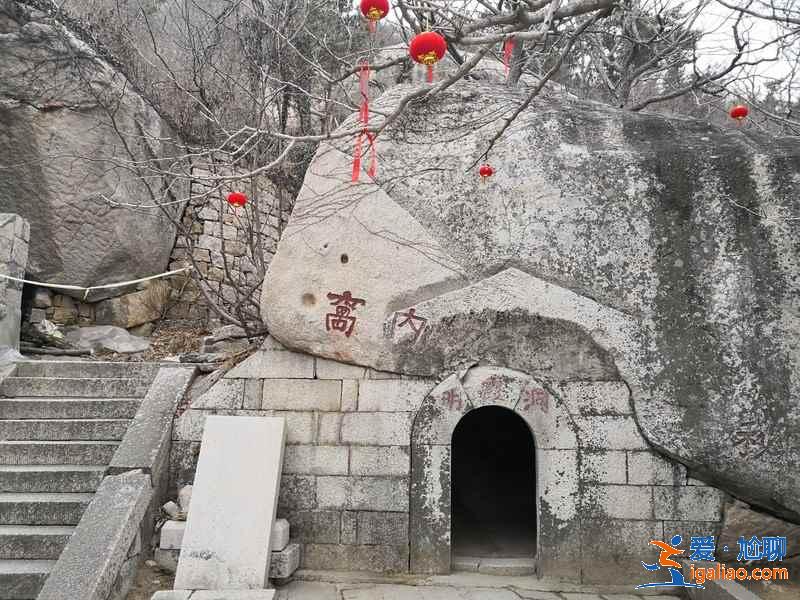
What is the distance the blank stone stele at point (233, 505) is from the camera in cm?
378

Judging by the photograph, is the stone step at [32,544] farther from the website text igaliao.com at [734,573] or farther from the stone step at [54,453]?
Result: the website text igaliao.com at [734,573]

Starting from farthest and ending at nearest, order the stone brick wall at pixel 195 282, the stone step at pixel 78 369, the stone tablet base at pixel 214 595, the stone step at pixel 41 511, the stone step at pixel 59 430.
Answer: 1. the stone brick wall at pixel 195 282
2. the stone step at pixel 78 369
3. the stone step at pixel 59 430
4. the stone step at pixel 41 511
5. the stone tablet base at pixel 214 595

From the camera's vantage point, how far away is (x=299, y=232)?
187 inches

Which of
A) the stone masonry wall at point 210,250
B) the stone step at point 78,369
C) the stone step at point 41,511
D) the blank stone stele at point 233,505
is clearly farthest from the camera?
the stone masonry wall at point 210,250

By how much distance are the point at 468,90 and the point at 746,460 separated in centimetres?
386

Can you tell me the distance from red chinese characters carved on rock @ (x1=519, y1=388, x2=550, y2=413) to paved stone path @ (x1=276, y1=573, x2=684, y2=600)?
1.30 m

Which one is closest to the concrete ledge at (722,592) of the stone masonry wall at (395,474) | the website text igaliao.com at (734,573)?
the website text igaliao.com at (734,573)

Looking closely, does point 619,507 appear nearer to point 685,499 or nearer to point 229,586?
point 685,499

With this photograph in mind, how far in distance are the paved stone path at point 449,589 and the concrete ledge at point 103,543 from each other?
111 cm

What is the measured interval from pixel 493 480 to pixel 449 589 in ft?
10.5

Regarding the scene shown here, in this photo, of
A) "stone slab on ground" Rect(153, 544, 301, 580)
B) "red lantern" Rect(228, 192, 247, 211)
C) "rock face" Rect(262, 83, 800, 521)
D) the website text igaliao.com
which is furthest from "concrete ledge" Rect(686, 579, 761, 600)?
"red lantern" Rect(228, 192, 247, 211)

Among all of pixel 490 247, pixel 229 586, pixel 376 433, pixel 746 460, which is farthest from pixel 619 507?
pixel 229 586

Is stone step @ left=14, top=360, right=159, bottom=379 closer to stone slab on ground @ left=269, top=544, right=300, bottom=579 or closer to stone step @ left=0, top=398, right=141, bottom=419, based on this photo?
stone step @ left=0, top=398, right=141, bottom=419

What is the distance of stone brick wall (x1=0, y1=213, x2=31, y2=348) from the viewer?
19.0ft
